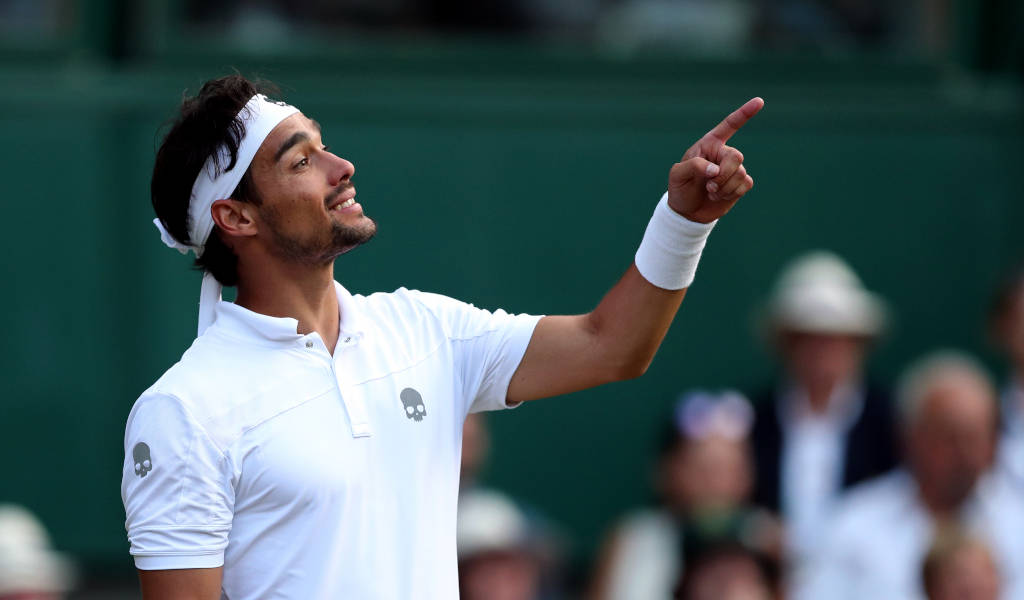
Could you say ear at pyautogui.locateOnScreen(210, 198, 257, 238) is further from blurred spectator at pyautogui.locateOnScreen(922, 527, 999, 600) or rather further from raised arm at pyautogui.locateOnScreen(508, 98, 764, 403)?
blurred spectator at pyautogui.locateOnScreen(922, 527, 999, 600)

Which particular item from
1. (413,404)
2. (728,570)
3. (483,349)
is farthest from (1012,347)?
(413,404)

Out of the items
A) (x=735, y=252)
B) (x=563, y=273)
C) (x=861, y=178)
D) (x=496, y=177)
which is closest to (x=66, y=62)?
(x=496, y=177)

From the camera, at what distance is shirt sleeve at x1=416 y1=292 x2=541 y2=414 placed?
3018 mm

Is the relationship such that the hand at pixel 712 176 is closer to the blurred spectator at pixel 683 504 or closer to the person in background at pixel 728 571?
the person in background at pixel 728 571

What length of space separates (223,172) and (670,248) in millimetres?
821

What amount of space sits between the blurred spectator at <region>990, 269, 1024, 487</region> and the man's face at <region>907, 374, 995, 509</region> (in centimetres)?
25

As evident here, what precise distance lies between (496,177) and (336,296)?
→ 3.34 metres

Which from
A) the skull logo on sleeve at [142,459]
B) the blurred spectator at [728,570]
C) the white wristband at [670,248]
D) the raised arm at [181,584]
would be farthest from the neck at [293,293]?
the blurred spectator at [728,570]

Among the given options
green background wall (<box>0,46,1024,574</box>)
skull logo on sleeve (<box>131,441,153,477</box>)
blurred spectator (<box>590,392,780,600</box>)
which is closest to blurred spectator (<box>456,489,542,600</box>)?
blurred spectator (<box>590,392,780,600</box>)

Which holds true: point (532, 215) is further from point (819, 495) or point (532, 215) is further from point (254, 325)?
point (254, 325)

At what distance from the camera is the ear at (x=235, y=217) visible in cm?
285

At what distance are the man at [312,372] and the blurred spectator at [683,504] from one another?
6.66ft

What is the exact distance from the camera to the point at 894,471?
518 centimetres

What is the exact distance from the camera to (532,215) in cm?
627
